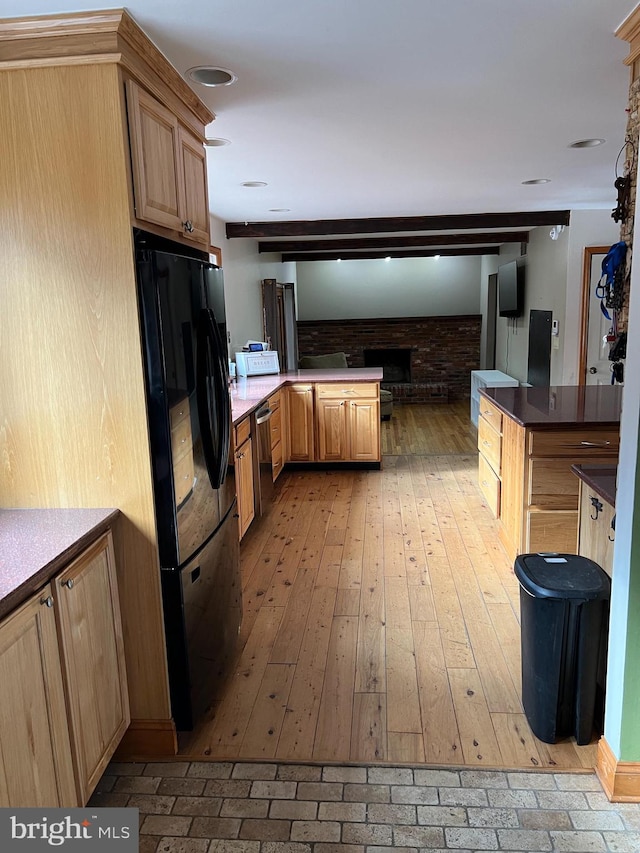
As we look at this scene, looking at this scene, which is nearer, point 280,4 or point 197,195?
point 280,4

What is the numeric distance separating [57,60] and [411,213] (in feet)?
13.7

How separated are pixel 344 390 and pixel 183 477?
3.55m

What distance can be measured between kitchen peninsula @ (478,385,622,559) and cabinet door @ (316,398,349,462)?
2121mm

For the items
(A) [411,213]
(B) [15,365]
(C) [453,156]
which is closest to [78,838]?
(B) [15,365]

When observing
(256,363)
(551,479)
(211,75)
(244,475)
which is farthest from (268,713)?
(256,363)

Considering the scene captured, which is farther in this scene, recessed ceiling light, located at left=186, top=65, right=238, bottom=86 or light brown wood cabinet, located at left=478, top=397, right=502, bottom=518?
light brown wood cabinet, located at left=478, top=397, right=502, bottom=518

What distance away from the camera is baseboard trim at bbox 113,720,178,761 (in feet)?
6.76

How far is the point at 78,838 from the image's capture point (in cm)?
155

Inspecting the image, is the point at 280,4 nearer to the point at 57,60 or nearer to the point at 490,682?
the point at 57,60

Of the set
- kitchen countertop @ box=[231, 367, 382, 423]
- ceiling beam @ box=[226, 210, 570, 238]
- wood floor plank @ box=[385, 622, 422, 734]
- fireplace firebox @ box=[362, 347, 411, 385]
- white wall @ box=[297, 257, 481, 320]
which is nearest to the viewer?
wood floor plank @ box=[385, 622, 422, 734]

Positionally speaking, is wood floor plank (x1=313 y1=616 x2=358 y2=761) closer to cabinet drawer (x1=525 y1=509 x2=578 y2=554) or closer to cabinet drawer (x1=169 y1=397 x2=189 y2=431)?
cabinet drawer (x1=525 y1=509 x2=578 y2=554)

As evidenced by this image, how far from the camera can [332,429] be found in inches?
218

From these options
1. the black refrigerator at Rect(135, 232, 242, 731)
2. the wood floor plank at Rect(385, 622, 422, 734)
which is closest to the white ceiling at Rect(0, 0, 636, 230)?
the black refrigerator at Rect(135, 232, 242, 731)

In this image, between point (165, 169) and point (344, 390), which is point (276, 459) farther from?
point (165, 169)
